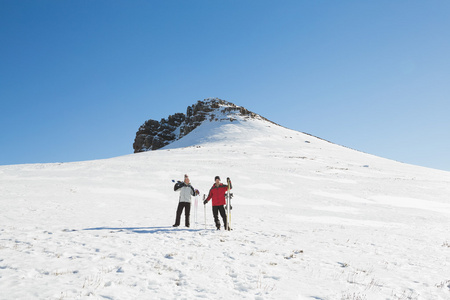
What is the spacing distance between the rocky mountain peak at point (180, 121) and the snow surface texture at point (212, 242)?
78.6 meters

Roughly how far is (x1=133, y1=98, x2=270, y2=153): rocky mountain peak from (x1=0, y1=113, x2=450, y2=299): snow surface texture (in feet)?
258

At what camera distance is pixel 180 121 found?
14875 centimetres

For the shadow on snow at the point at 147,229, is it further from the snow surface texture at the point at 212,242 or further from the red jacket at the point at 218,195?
the red jacket at the point at 218,195

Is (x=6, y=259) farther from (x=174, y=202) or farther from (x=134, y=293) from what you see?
(x=174, y=202)

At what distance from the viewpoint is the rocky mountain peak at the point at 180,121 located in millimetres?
111806

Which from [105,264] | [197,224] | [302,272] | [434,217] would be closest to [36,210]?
[197,224]

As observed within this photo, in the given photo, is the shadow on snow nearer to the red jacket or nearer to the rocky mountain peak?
the red jacket

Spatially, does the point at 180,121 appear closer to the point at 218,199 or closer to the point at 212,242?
the point at 218,199

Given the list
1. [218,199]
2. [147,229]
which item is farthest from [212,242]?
[147,229]

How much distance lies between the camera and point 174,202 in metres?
21.2

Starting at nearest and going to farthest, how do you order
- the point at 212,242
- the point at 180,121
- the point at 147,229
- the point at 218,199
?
the point at 212,242 → the point at 147,229 → the point at 218,199 → the point at 180,121

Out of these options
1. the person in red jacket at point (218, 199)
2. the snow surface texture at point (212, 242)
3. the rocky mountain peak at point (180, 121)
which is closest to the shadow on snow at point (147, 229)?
the snow surface texture at point (212, 242)

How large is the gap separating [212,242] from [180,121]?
142 m

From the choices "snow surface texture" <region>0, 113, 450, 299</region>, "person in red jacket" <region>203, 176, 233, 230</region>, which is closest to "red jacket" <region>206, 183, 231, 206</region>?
"person in red jacket" <region>203, 176, 233, 230</region>
